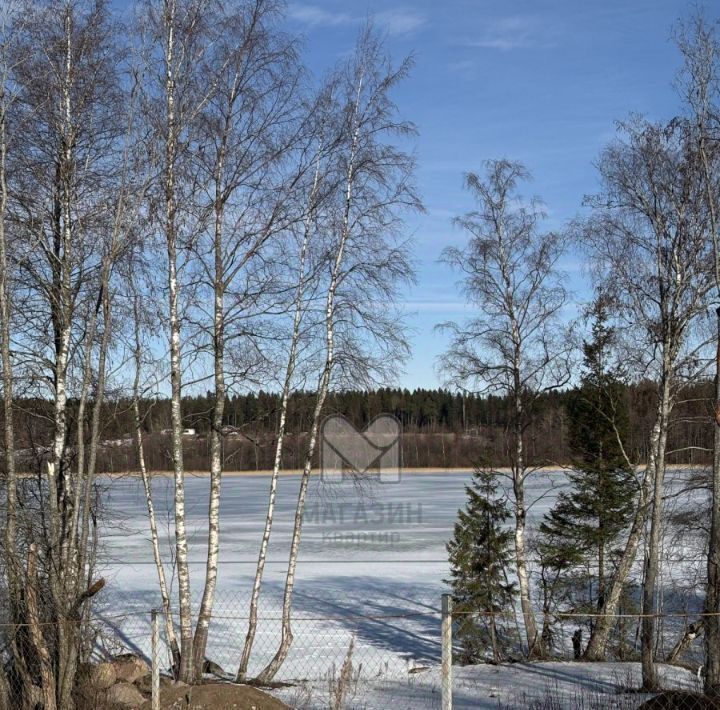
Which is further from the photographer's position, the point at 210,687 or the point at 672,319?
the point at 672,319

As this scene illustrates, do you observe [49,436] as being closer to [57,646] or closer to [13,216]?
[13,216]

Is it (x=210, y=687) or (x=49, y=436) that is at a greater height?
(x=49, y=436)

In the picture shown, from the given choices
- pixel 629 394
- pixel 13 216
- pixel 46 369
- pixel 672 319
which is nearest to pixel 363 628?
pixel 629 394

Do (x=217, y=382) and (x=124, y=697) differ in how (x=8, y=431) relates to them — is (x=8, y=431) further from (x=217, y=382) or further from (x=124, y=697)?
(x=217, y=382)

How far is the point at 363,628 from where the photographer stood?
63.1 ft

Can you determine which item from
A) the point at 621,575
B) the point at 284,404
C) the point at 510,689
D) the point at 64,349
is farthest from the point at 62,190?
the point at 621,575

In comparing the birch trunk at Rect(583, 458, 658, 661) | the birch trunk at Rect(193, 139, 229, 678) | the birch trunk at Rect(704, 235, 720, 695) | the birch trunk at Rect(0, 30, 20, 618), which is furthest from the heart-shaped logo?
the birch trunk at Rect(0, 30, 20, 618)

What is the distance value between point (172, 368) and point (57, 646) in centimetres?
435

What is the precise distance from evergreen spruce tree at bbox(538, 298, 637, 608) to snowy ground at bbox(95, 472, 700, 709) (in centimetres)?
126

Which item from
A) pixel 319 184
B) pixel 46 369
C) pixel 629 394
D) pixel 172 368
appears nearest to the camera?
pixel 46 369

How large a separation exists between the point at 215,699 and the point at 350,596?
47.3ft

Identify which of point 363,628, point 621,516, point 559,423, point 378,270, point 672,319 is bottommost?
point 363,628

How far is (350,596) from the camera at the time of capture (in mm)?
21750

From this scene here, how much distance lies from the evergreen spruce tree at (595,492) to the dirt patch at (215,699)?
12991 millimetres
